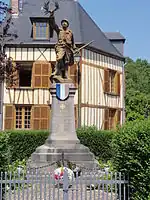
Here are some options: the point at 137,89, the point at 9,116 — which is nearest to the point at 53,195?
the point at 9,116

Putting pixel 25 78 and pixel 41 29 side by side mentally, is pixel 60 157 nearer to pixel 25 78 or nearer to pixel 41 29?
pixel 25 78

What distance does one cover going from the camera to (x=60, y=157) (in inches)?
417

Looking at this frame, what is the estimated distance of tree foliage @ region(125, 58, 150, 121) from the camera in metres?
25.9

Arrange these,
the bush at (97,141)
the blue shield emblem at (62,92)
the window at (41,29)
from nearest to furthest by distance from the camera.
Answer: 1. the blue shield emblem at (62,92)
2. the bush at (97,141)
3. the window at (41,29)

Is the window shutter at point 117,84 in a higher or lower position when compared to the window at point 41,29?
lower

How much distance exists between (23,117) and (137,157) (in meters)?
13.7

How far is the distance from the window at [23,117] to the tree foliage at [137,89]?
5564 mm

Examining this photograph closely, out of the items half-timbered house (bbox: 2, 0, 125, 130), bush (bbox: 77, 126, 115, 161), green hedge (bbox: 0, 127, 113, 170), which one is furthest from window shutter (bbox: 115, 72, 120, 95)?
bush (bbox: 77, 126, 115, 161)

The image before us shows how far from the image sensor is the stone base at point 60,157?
10602 millimetres

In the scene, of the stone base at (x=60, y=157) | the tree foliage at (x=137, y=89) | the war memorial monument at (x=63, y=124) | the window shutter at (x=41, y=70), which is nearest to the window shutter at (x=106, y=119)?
the tree foliage at (x=137, y=89)

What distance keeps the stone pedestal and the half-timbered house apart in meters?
5.62

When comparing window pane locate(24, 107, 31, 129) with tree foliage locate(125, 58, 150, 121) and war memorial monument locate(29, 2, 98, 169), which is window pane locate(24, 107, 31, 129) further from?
war memorial monument locate(29, 2, 98, 169)

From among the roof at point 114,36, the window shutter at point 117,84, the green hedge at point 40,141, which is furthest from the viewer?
the roof at point 114,36

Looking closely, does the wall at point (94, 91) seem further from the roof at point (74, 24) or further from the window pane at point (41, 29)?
the window pane at point (41, 29)
